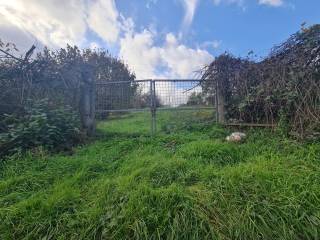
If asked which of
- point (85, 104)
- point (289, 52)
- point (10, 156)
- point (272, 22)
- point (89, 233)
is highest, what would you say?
point (272, 22)

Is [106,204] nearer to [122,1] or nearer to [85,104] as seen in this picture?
[85,104]

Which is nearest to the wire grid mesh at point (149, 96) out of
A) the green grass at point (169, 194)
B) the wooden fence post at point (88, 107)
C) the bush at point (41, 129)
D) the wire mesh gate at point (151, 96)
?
the wire mesh gate at point (151, 96)

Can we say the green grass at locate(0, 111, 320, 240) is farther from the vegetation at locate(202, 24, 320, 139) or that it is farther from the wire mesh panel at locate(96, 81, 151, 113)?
the wire mesh panel at locate(96, 81, 151, 113)

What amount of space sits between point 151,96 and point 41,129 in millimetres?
2309

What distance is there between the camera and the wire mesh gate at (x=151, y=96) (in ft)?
17.4

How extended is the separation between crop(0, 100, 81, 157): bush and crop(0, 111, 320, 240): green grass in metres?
0.36

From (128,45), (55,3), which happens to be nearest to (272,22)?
(128,45)

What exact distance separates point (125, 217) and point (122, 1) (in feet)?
15.2

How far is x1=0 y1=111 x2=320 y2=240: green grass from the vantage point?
6.43 feet

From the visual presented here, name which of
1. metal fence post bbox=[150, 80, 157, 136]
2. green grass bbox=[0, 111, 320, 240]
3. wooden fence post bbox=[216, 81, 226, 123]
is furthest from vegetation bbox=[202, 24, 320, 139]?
metal fence post bbox=[150, 80, 157, 136]

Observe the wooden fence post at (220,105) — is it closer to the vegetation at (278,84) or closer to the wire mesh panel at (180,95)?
the vegetation at (278,84)

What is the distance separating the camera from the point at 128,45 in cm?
677

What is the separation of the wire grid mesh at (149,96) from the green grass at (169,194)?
1.94 metres

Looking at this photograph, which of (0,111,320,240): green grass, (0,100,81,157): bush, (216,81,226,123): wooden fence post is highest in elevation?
(216,81,226,123): wooden fence post
